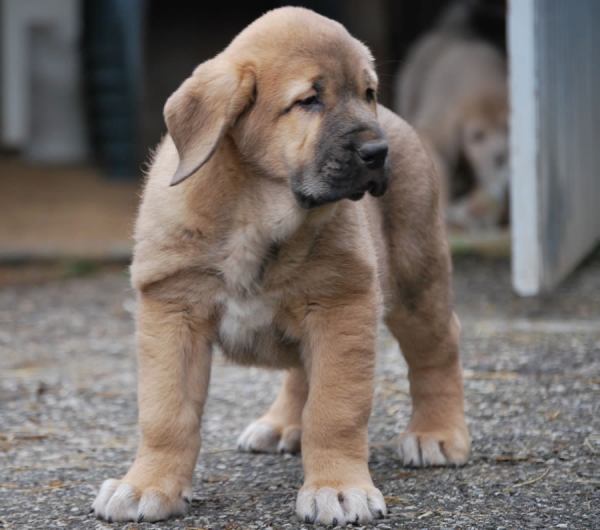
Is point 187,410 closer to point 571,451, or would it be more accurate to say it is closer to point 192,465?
point 192,465

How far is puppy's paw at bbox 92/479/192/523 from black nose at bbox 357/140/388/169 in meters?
1.10

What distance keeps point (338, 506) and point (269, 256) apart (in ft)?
2.47

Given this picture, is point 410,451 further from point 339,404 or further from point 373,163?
point 373,163

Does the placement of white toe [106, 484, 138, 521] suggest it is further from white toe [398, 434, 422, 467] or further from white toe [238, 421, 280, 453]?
white toe [398, 434, 422, 467]

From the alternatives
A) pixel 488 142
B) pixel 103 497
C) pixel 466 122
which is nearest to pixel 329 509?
pixel 103 497

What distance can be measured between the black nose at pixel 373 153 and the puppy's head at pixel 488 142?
5.98 meters

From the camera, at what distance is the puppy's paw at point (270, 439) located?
3803 millimetres

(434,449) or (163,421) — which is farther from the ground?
(163,421)

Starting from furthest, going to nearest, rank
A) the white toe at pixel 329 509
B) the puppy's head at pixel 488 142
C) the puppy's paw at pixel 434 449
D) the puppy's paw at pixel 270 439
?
1. the puppy's head at pixel 488 142
2. the puppy's paw at pixel 270 439
3. the puppy's paw at pixel 434 449
4. the white toe at pixel 329 509

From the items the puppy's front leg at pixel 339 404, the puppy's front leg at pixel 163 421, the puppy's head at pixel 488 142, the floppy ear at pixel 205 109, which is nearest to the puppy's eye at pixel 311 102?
the floppy ear at pixel 205 109

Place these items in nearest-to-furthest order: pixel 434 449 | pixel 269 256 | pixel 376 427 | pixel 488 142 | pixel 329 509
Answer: pixel 329 509
pixel 269 256
pixel 434 449
pixel 376 427
pixel 488 142

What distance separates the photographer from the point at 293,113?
311 centimetres

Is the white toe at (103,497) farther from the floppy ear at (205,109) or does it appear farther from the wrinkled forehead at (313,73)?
the wrinkled forehead at (313,73)

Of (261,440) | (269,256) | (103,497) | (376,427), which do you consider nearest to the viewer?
(103,497)
